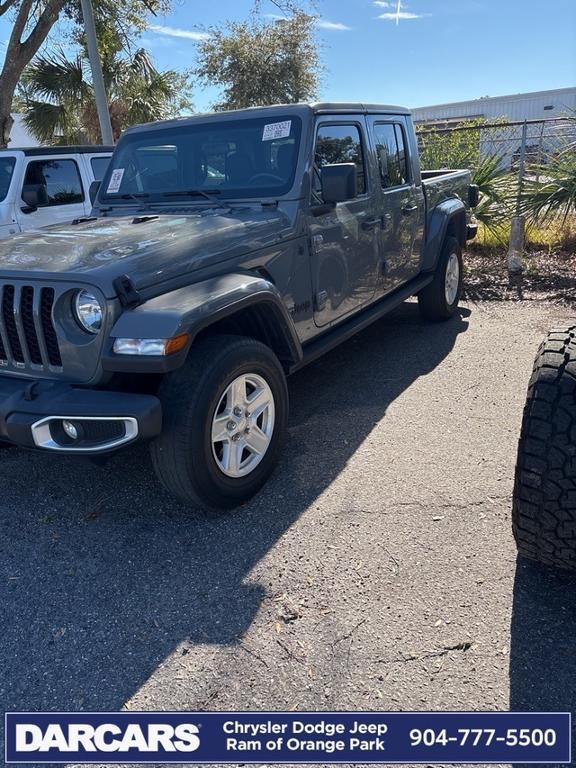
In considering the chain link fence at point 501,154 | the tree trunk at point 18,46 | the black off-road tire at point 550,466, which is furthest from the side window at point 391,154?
the tree trunk at point 18,46

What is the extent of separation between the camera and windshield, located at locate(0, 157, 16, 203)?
24.4 feet

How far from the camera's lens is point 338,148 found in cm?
415

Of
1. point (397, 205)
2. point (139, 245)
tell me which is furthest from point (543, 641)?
point (397, 205)

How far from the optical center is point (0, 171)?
757 cm

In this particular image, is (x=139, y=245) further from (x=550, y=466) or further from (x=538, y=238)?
(x=538, y=238)

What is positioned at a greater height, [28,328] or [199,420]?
[28,328]

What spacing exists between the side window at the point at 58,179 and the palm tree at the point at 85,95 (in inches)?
272

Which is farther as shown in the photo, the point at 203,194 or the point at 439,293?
the point at 439,293

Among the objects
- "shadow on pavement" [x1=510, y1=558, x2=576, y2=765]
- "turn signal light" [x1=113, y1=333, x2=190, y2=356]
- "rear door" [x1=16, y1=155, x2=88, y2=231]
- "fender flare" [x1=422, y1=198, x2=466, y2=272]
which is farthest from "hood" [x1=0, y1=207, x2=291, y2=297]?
"rear door" [x1=16, y1=155, x2=88, y2=231]

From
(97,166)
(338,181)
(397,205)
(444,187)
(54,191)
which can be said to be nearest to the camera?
(338,181)

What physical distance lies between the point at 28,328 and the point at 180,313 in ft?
2.62

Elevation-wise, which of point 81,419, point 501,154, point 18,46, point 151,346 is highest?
point 18,46

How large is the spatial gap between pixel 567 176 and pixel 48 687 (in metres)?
8.42

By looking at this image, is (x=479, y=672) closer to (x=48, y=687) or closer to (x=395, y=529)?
(x=395, y=529)
